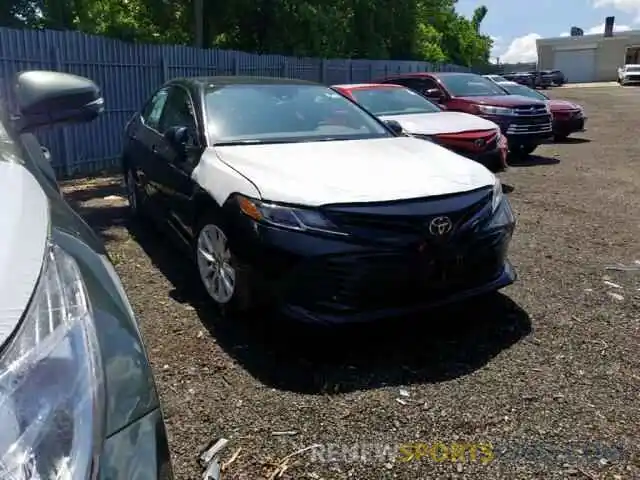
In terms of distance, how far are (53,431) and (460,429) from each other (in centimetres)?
192

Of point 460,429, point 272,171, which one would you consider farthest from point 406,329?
point 272,171

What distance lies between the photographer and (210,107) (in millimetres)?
4328

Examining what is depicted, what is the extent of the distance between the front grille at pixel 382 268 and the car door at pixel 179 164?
121 cm

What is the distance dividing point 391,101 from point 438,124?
1.13m

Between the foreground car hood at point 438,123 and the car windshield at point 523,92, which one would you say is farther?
the car windshield at point 523,92

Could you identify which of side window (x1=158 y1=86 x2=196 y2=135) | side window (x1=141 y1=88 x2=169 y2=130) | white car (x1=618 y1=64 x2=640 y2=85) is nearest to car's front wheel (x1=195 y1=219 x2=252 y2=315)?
side window (x1=158 y1=86 x2=196 y2=135)

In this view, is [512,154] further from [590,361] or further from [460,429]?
[460,429]

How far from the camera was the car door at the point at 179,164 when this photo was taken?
398 cm

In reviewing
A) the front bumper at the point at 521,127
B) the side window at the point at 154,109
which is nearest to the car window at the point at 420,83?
the front bumper at the point at 521,127

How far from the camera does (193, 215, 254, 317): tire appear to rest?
3291 mm

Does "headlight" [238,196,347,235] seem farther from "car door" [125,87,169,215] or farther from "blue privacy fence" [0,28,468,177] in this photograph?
"blue privacy fence" [0,28,468,177]

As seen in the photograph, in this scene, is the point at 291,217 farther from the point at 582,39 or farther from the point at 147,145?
the point at 582,39

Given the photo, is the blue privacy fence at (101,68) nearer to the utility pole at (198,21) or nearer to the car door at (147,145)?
the car door at (147,145)

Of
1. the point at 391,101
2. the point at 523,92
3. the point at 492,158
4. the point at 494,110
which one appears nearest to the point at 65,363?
the point at 492,158
